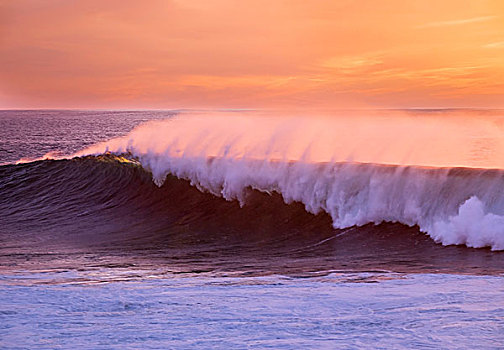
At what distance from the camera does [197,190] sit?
14.0 m

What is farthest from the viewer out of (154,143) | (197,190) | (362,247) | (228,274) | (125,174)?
(154,143)

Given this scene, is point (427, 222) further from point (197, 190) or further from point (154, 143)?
point (154, 143)

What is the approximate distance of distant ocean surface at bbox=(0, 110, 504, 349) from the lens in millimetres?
4336

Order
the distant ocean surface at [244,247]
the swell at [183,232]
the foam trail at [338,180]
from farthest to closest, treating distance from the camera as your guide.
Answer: the foam trail at [338,180], the swell at [183,232], the distant ocean surface at [244,247]

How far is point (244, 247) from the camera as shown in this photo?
977 centimetres

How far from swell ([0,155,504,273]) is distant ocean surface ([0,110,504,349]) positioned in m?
0.05

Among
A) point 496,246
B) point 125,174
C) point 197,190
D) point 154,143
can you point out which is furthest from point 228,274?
point 154,143

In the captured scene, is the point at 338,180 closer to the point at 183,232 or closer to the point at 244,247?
the point at 244,247

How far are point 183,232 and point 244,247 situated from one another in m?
1.98

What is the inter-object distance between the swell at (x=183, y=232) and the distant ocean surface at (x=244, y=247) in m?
0.05

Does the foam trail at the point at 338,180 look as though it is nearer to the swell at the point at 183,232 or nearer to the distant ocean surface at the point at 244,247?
the distant ocean surface at the point at 244,247

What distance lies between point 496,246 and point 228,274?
4419 mm

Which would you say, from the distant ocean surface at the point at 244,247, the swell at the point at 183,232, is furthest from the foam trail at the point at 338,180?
the swell at the point at 183,232

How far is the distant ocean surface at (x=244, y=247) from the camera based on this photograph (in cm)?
434
